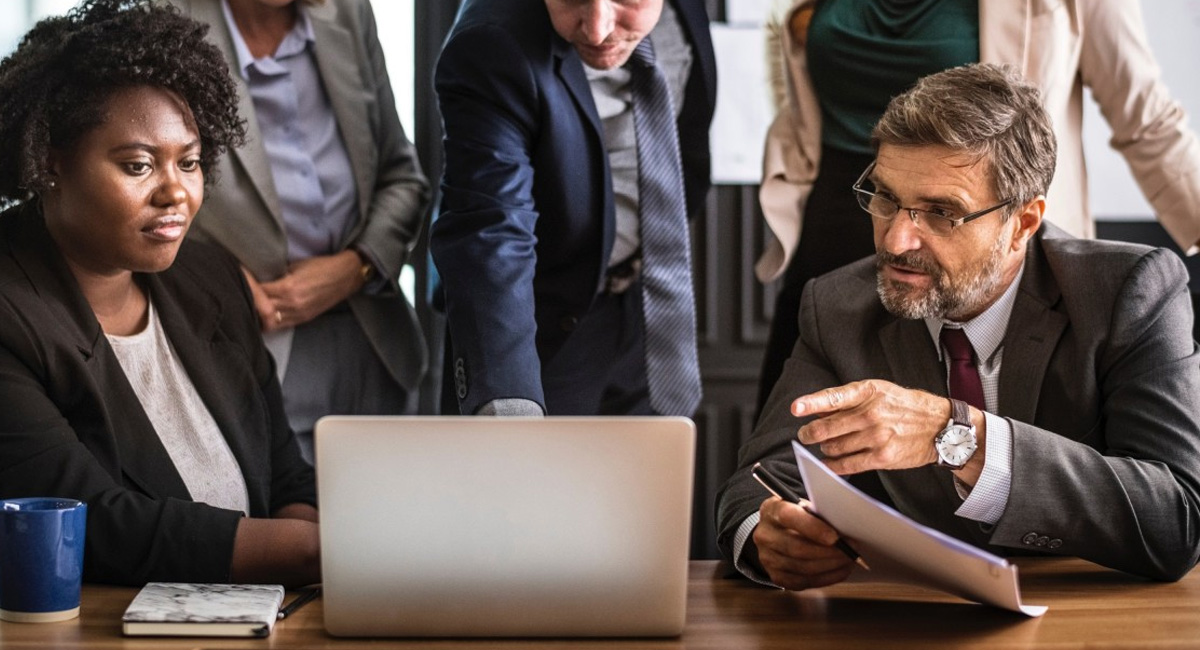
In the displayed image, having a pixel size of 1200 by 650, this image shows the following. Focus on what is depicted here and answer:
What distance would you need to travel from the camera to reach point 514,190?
2.29m

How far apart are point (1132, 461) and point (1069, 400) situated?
16 centimetres

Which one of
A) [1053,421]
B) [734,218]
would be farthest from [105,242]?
[734,218]

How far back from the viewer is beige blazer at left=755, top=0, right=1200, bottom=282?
7.86ft

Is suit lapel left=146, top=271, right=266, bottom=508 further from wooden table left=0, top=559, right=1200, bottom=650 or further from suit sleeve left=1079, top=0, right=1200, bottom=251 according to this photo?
suit sleeve left=1079, top=0, right=1200, bottom=251

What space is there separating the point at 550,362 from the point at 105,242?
92 centimetres

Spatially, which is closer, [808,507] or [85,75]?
[808,507]

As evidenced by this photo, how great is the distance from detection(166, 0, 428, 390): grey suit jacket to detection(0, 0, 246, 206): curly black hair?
0.36 m

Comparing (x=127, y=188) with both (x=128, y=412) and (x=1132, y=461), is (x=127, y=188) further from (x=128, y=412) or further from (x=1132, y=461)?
(x=1132, y=461)

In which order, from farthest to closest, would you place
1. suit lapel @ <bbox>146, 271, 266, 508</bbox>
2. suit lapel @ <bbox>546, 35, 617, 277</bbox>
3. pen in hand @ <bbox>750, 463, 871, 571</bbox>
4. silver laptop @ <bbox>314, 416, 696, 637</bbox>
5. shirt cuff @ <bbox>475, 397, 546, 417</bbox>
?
suit lapel @ <bbox>546, 35, 617, 277</bbox> < suit lapel @ <bbox>146, 271, 266, 508</bbox> < shirt cuff @ <bbox>475, 397, 546, 417</bbox> < pen in hand @ <bbox>750, 463, 871, 571</bbox> < silver laptop @ <bbox>314, 416, 696, 637</bbox>

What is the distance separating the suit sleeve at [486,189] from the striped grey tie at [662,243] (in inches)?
11.7

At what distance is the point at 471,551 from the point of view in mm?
1221

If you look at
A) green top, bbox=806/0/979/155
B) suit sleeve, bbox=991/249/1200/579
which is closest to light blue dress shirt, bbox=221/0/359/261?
green top, bbox=806/0/979/155

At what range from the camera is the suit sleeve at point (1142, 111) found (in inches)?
95.2

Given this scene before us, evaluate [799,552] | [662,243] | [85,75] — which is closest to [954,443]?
[799,552]
